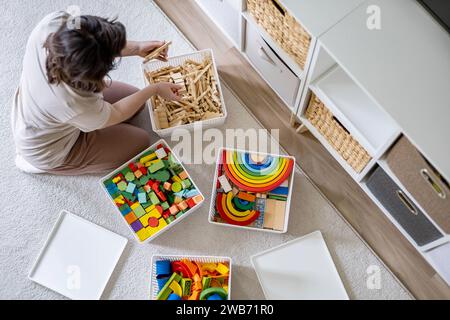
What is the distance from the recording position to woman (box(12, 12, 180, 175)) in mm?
1039

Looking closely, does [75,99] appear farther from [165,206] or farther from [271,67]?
[271,67]

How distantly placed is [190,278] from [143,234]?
0.22 meters

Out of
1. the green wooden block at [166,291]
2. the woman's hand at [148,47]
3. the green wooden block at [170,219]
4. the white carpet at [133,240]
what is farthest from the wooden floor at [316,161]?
the green wooden block at [166,291]

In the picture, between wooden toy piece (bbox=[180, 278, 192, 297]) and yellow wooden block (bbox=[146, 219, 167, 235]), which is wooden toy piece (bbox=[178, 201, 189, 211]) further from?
wooden toy piece (bbox=[180, 278, 192, 297])

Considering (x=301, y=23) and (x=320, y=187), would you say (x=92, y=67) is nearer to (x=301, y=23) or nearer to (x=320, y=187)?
(x=301, y=23)

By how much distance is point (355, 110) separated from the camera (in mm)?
1289

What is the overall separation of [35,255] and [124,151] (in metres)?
0.48

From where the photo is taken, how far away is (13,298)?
152 cm

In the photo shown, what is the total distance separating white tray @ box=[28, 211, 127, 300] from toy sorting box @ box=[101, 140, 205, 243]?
11cm

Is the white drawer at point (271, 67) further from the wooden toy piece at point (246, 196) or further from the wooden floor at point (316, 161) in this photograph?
the wooden toy piece at point (246, 196)

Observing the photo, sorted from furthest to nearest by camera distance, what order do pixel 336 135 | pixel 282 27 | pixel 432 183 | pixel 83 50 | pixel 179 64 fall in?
1. pixel 179 64
2. pixel 336 135
3. pixel 282 27
4. pixel 432 183
5. pixel 83 50

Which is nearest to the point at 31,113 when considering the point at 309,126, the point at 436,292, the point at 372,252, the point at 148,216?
the point at 148,216

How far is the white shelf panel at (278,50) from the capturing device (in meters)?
1.36

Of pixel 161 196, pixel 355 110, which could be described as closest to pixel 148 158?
pixel 161 196
